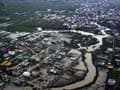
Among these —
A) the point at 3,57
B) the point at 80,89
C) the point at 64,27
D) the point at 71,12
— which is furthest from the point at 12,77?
the point at 71,12

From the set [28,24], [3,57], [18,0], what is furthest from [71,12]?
[3,57]

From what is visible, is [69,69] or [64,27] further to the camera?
[64,27]

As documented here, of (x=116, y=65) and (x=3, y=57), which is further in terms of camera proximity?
(x=3, y=57)

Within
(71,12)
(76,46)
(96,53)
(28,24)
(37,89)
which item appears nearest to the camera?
(37,89)

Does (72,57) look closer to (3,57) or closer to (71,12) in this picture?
(3,57)

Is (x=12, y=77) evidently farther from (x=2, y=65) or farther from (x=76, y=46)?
(x=76, y=46)

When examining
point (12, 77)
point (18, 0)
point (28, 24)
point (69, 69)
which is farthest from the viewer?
point (18, 0)

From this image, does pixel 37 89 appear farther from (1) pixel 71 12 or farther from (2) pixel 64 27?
(1) pixel 71 12

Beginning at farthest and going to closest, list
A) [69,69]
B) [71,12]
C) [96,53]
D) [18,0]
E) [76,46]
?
[18,0] < [71,12] < [76,46] < [96,53] < [69,69]

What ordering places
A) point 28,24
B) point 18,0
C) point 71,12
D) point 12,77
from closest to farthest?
point 12,77 < point 28,24 < point 71,12 < point 18,0
